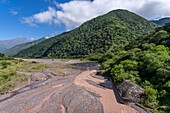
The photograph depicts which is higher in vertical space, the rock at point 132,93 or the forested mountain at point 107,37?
the forested mountain at point 107,37

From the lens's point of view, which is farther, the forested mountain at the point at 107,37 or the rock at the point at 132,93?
the forested mountain at the point at 107,37

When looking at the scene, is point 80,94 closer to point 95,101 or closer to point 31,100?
point 95,101

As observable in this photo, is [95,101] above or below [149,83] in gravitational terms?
below

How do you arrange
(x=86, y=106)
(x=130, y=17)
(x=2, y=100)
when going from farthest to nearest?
(x=130, y=17) → (x=2, y=100) → (x=86, y=106)

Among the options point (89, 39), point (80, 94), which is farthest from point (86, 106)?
point (89, 39)

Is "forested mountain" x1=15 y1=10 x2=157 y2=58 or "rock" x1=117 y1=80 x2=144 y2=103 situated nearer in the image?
"rock" x1=117 y1=80 x2=144 y2=103

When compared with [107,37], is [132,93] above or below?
below

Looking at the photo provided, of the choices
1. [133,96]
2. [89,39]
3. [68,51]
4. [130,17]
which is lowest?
[133,96]

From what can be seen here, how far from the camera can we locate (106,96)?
21.7 metres

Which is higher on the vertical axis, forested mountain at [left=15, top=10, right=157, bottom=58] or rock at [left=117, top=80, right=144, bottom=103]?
forested mountain at [left=15, top=10, right=157, bottom=58]

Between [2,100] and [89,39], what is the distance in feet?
509

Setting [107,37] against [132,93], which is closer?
[132,93]

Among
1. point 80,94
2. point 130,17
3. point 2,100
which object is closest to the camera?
point 2,100

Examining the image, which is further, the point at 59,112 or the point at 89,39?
the point at 89,39
